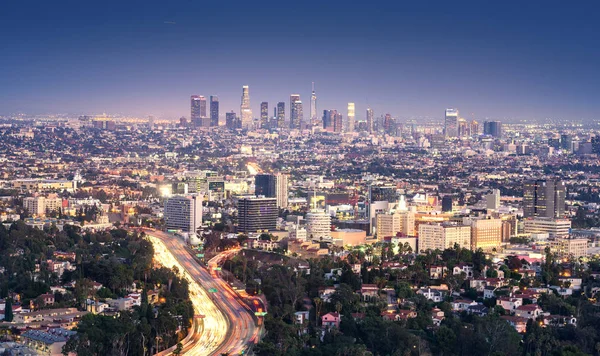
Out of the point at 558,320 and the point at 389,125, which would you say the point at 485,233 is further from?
the point at 389,125

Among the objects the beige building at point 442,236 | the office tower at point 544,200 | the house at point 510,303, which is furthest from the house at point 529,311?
the office tower at point 544,200

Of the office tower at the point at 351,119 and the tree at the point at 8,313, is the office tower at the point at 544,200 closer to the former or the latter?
the tree at the point at 8,313

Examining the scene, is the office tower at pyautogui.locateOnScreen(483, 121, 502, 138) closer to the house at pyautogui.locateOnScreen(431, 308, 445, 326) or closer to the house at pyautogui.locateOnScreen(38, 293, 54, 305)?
the house at pyautogui.locateOnScreen(38, 293, 54, 305)

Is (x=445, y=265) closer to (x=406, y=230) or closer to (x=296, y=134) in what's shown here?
(x=406, y=230)

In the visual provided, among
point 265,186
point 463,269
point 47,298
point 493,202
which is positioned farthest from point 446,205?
point 47,298

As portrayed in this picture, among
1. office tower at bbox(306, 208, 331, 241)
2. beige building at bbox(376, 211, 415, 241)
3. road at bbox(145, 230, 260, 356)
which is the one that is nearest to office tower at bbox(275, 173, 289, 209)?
office tower at bbox(306, 208, 331, 241)

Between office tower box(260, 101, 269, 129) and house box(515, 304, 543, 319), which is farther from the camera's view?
office tower box(260, 101, 269, 129)

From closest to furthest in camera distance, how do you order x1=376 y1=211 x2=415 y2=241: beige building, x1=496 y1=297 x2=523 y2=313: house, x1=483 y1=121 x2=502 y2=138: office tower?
x1=496 y1=297 x2=523 y2=313: house
x1=376 y1=211 x2=415 y2=241: beige building
x1=483 y1=121 x2=502 y2=138: office tower
